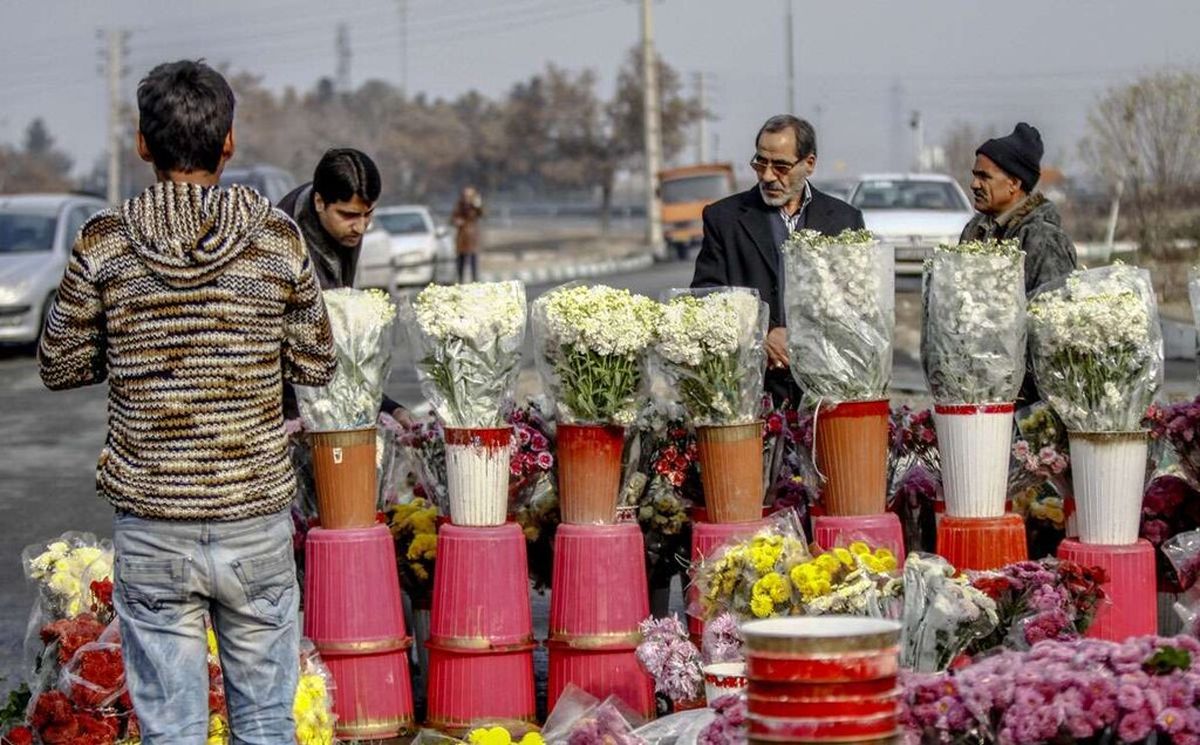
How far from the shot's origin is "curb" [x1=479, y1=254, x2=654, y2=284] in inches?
1670

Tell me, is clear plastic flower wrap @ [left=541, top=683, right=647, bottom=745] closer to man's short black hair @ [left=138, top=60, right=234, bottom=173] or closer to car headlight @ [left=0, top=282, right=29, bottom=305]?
man's short black hair @ [left=138, top=60, right=234, bottom=173]

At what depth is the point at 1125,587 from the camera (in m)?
6.21

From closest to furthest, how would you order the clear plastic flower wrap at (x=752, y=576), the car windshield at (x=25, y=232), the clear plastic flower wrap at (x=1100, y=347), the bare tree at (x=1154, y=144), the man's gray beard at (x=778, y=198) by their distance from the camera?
the clear plastic flower wrap at (x=752, y=576), the clear plastic flower wrap at (x=1100, y=347), the man's gray beard at (x=778, y=198), the car windshield at (x=25, y=232), the bare tree at (x=1154, y=144)

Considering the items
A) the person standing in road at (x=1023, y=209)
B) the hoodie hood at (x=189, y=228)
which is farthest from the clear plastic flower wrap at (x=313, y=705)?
the person standing in road at (x=1023, y=209)

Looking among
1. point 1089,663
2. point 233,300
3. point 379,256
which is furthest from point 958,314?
point 379,256

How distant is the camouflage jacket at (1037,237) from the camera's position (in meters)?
6.99

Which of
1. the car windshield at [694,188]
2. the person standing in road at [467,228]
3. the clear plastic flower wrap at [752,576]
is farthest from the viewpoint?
the car windshield at [694,188]

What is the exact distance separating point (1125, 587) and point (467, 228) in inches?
1151

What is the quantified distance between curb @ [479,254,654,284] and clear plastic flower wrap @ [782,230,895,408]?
1352 inches

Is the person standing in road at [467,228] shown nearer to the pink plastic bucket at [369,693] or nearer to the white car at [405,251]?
the white car at [405,251]

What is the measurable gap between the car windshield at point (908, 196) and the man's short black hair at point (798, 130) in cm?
2130

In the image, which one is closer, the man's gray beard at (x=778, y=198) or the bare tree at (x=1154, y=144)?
the man's gray beard at (x=778, y=198)

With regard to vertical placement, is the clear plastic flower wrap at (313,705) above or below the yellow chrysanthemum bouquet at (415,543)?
below

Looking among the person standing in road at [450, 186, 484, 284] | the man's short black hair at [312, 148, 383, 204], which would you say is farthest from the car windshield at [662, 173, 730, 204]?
the man's short black hair at [312, 148, 383, 204]
